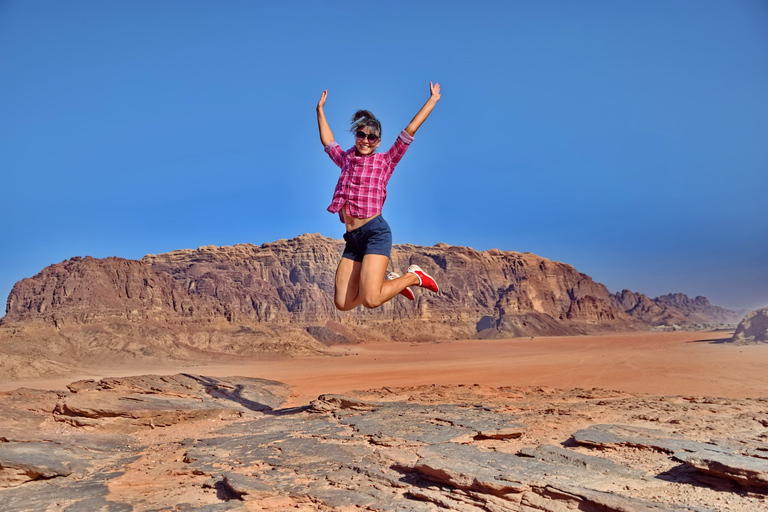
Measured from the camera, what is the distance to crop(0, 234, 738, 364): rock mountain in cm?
3275

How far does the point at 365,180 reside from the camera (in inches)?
206

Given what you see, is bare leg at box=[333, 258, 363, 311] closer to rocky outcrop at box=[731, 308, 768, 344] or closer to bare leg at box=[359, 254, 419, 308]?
bare leg at box=[359, 254, 419, 308]

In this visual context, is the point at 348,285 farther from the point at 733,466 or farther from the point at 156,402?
the point at 156,402

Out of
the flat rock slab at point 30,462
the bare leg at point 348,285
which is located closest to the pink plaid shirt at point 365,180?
the bare leg at point 348,285

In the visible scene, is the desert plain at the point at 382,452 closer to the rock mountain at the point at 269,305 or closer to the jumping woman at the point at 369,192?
the jumping woman at the point at 369,192

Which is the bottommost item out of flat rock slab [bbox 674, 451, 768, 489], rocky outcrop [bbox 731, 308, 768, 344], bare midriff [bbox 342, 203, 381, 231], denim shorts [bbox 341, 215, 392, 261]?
flat rock slab [bbox 674, 451, 768, 489]

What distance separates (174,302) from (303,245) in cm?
4095

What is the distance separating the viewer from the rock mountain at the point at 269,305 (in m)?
32.8

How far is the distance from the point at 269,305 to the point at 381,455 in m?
59.3

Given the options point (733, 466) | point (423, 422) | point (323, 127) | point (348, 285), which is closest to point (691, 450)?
point (733, 466)

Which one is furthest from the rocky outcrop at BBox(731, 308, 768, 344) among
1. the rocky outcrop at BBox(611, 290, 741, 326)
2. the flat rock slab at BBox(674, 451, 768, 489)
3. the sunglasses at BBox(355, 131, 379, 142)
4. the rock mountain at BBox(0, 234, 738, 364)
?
the rocky outcrop at BBox(611, 290, 741, 326)

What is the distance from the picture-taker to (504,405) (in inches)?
385

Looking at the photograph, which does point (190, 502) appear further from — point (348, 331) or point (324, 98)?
point (348, 331)

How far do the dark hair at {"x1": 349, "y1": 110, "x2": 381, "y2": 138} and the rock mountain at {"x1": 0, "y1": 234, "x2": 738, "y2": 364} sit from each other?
26001 millimetres
